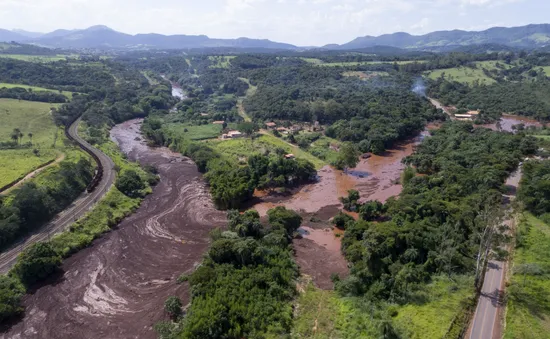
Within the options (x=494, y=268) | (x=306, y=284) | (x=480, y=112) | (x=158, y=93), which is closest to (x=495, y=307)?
(x=494, y=268)

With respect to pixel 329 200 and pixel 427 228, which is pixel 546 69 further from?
pixel 427 228

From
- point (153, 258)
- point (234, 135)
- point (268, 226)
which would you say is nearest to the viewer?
point (153, 258)

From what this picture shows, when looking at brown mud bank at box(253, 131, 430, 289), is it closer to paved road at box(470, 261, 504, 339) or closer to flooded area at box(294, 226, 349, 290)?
flooded area at box(294, 226, 349, 290)

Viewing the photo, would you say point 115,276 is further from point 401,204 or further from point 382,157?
point 382,157

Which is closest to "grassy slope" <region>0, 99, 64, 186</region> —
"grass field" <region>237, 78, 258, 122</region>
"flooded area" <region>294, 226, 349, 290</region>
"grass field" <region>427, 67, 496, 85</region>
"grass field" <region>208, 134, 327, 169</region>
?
"grass field" <region>208, 134, 327, 169</region>

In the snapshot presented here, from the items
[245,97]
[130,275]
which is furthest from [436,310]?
[245,97]

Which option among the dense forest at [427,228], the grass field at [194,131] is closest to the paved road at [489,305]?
the dense forest at [427,228]

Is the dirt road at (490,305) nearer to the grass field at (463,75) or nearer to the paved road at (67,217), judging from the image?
the paved road at (67,217)
